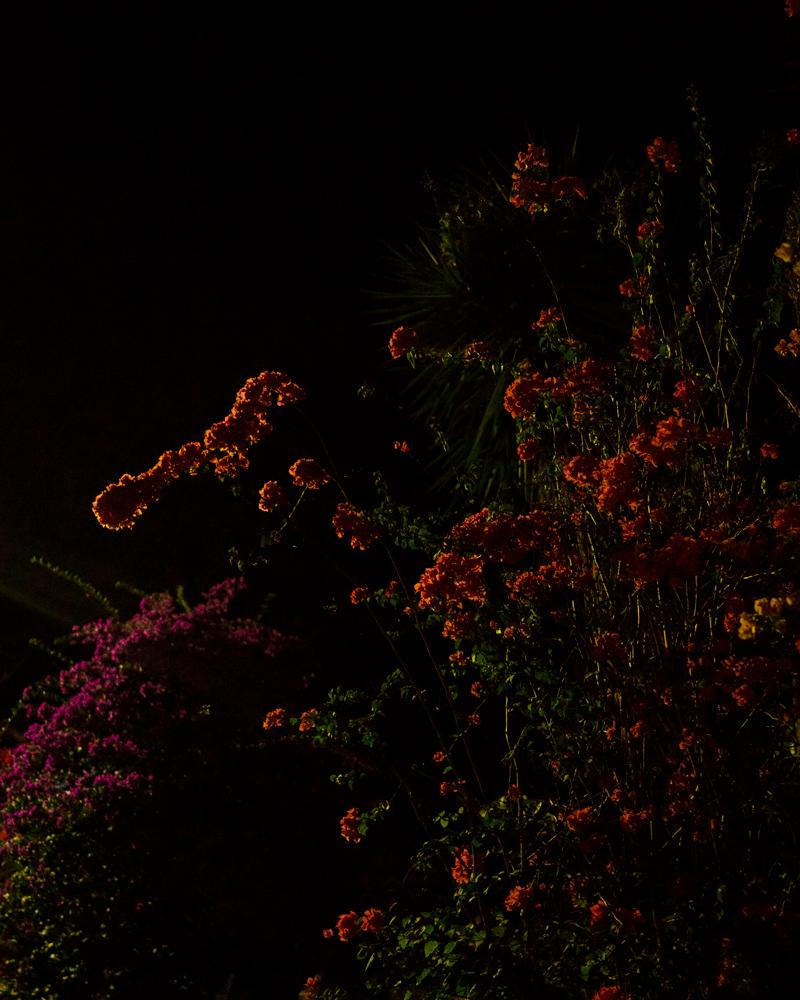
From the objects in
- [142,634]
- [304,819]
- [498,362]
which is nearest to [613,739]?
[498,362]

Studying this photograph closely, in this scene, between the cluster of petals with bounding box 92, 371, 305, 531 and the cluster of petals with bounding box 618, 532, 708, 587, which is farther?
the cluster of petals with bounding box 92, 371, 305, 531

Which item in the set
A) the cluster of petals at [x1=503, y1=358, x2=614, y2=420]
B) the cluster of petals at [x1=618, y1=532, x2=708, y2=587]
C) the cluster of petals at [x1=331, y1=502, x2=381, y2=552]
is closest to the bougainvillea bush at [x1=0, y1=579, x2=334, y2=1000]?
the cluster of petals at [x1=331, y1=502, x2=381, y2=552]

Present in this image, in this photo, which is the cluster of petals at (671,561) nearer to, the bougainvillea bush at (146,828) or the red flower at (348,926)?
the red flower at (348,926)

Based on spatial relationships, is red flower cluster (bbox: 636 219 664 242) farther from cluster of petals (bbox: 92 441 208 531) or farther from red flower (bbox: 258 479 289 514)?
cluster of petals (bbox: 92 441 208 531)

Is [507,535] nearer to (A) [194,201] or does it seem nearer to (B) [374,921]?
(B) [374,921]

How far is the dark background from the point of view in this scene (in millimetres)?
7055

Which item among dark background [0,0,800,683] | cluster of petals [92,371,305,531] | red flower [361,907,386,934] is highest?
dark background [0,0,800,683]

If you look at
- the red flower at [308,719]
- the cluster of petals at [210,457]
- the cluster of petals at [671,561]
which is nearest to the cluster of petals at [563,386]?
the cluster of petals at [671,561]

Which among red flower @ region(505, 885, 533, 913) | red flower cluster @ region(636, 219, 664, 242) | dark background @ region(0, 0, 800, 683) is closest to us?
red flower @ region(505, 885, 533, 913)

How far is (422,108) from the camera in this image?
7488 mm

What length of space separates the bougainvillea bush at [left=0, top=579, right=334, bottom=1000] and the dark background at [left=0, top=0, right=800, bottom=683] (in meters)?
2.48

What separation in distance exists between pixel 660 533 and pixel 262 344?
561 cm

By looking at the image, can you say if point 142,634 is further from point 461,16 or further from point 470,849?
point 461,16

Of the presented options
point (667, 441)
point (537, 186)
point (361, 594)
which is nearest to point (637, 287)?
point (537, 186)
